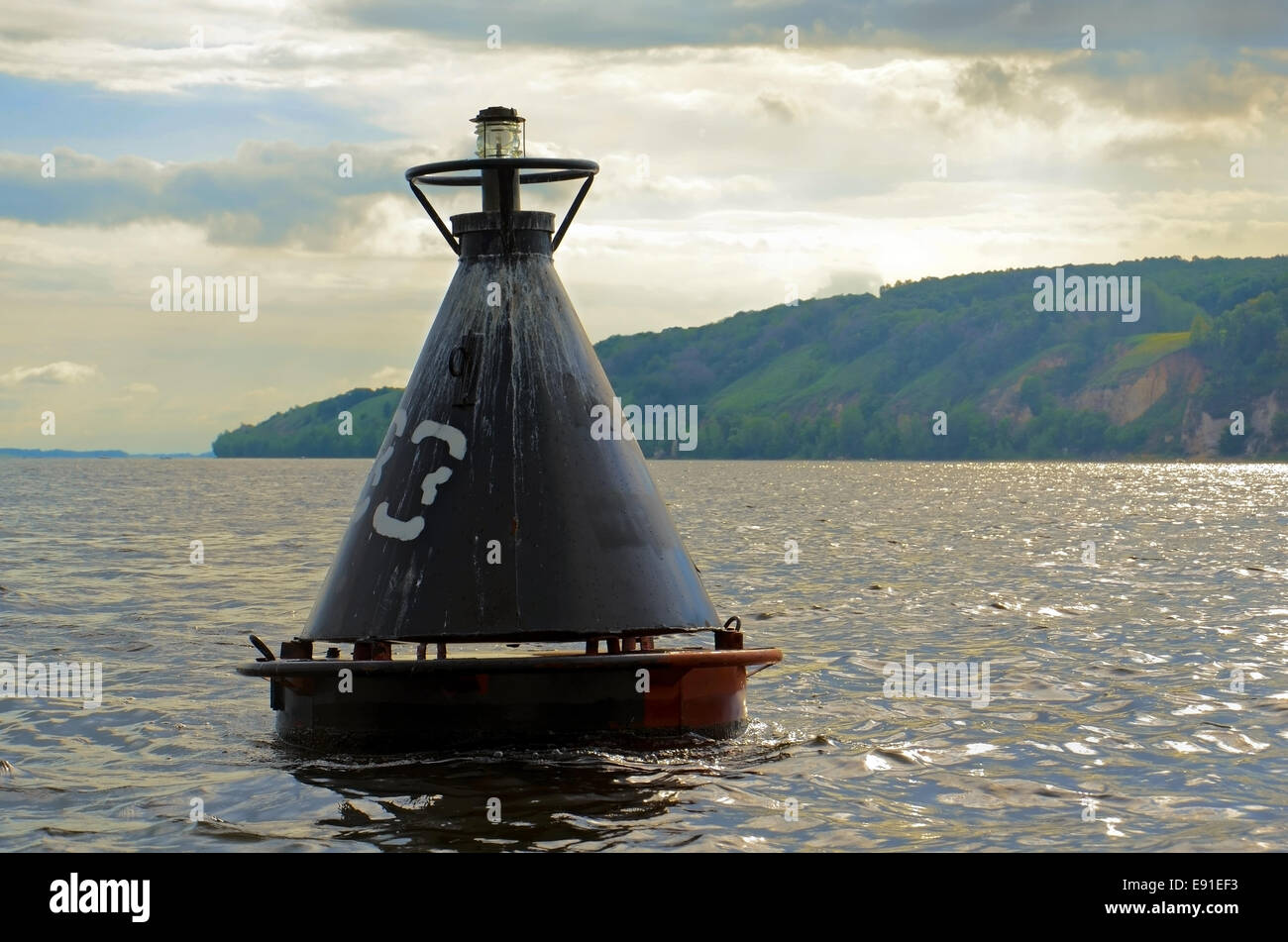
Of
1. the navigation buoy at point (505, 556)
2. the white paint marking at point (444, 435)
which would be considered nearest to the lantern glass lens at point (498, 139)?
the navigation buoy at point (505, 556)

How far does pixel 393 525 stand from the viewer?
1218 centimetres

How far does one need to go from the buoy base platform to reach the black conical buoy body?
37 cm

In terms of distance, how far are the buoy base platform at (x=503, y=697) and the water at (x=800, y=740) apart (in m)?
0.21

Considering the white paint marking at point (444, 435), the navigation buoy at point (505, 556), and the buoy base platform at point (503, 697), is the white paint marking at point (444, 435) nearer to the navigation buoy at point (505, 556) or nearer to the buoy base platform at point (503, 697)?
the navigation buoy at point (505, 556)

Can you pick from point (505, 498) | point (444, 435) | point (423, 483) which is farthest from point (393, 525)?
point (505, 498)

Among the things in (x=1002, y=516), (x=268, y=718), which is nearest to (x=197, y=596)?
(x=268, y=718)

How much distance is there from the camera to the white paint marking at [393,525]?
39.5 feet

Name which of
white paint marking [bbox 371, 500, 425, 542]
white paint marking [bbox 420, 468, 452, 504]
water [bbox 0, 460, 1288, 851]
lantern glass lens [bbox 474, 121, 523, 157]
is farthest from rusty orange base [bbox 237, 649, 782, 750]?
lantern glass lens [bbox 474, 121, 523, 157]

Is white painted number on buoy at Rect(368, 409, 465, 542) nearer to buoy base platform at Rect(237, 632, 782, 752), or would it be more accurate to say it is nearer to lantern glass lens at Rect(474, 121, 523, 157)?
buoy base platform at Rect(237, 632, 782, 752)

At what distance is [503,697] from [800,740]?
3.56 metres

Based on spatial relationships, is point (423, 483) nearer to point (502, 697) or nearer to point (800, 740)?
point (502, 697)

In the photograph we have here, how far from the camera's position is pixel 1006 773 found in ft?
40.7

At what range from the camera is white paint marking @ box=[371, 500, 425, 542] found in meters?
12.0

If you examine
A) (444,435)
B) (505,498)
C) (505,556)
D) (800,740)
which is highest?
(444,435)
